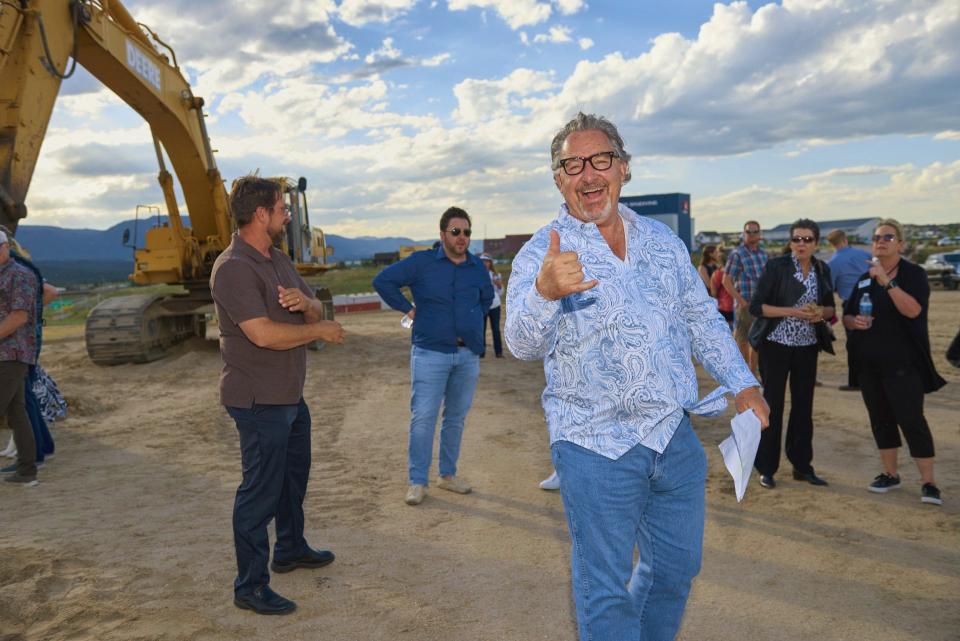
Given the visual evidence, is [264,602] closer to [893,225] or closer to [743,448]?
[743,448]

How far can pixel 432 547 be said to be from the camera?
15.9 ft

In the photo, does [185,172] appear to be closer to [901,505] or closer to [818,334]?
[818,334]

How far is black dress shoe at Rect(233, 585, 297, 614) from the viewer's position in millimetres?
3869

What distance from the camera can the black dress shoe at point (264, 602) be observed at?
3869 mm

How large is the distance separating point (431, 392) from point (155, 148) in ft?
30.4

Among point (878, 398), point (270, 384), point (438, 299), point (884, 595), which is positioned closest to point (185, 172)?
point (438, 299)

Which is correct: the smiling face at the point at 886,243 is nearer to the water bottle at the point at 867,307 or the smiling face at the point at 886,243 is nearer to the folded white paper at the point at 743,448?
the water bottle at the point at 867,307

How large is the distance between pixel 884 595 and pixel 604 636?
2.33m

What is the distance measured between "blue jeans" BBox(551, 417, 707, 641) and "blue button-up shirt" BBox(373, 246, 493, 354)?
306 cm

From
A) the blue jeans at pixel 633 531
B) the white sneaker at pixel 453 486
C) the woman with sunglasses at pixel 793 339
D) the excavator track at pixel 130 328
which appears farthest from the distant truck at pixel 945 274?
the blue jeans at pixel 633 531

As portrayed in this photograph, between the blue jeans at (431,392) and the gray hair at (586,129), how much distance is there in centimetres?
308

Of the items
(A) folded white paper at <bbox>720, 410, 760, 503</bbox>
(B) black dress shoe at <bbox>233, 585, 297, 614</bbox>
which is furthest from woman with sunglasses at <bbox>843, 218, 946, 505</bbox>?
(B) black dress shoe at <bbox>233, 585, 297, 614</bbox>

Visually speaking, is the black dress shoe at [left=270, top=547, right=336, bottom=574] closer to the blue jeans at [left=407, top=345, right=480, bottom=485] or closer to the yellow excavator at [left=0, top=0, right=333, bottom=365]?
the blue jeans at [left=407, top=345, right=480, bottom=485]

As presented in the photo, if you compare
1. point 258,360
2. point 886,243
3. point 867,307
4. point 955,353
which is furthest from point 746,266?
point 258,360
